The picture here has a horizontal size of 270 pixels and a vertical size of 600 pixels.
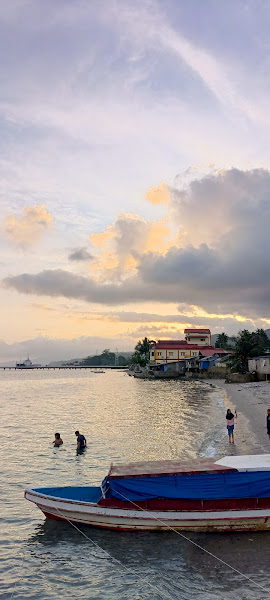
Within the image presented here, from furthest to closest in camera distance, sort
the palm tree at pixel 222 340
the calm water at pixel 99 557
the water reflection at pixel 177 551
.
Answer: the palm tree at pixel 222 340 → the water reflection at pixel 177 551 → the calm water at pixel 99 557

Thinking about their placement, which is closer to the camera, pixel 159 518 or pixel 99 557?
pixel 99 557

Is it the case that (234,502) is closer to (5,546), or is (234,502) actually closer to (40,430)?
Result: (5,546)

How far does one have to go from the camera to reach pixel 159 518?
572 inches

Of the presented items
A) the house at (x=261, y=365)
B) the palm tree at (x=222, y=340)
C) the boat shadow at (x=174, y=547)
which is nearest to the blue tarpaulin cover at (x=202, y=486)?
the boat shadow at (x=174, y=547)

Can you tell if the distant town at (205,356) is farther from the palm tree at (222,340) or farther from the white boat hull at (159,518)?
the white boat hull at (159,518)

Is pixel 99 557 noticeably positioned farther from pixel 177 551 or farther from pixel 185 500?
pixel 185 500

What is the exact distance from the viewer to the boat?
1423 cm

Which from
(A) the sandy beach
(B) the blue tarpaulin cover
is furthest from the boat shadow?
(A) the sandy beach

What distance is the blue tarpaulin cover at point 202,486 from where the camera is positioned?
14.2 m

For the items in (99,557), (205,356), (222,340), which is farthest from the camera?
(222,340)

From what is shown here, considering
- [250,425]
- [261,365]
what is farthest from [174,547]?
[261,365]

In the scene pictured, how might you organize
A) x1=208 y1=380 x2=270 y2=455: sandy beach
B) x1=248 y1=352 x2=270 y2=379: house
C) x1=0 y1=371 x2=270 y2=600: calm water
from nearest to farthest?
1. x1=0 y1=371 x2=270 y2=600: calm water
2. x1=208 y1=380 x2=270 y2=455: sandy beach
3. x1=248 y1=352 x2=270 y2=379: house

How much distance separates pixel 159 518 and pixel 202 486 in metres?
1.86

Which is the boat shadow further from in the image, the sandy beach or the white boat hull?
the sandy beach
